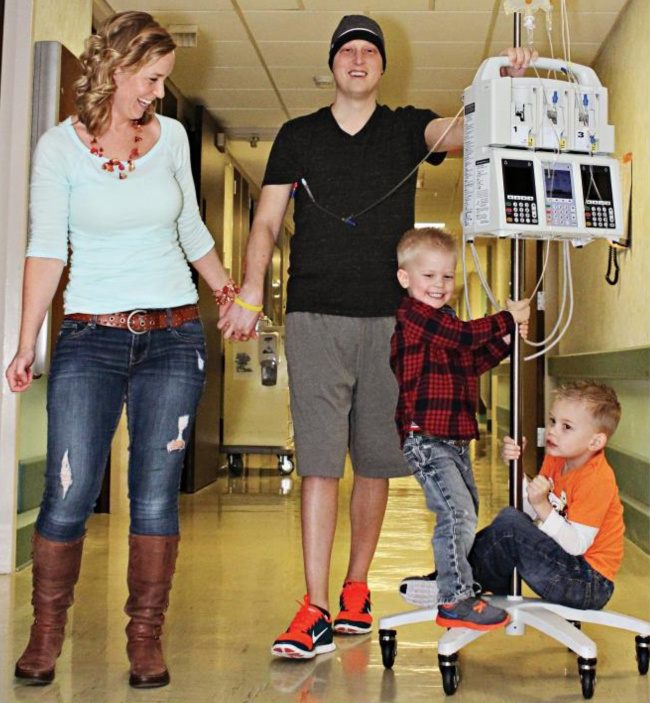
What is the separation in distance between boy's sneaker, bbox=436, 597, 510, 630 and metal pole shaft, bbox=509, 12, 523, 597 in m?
0.18

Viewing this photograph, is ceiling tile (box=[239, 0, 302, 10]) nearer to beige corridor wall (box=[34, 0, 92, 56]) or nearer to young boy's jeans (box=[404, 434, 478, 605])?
beige corridor wall (box=[34, 0, 92, 56])

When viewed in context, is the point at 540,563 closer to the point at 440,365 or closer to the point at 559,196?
the point at 440,365

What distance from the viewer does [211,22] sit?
16.6 feet

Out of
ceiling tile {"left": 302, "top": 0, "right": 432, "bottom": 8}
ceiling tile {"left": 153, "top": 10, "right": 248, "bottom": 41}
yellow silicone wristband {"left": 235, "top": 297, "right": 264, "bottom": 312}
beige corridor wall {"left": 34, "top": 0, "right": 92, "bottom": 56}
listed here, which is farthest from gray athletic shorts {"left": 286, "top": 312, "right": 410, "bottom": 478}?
ceiling tile {"left": 153, "top": 10, "right": 248, "bottom": 41}

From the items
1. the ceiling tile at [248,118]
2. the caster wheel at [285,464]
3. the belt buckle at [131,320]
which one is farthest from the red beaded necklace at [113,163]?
the caster wheel at [285,464]

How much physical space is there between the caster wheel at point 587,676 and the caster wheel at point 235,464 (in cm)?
528

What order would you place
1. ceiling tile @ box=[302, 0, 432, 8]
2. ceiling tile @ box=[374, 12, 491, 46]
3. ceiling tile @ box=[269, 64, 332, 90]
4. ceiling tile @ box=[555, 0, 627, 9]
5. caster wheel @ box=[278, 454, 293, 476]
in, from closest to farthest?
1. ceiling tile @ box=[555, 0, 627, 9]
2. ceiling tile @ box=[302, 0, 432, 8]
3. ceiling tile @ box=[374, 12, 491, 46]
4. ceiling tile @ box=[269, 64, 332, 90]
5. caster wheel @ box=[278, 454, 293, 476]

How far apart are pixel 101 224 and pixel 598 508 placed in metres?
1.21

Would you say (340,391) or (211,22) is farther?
(211,22)

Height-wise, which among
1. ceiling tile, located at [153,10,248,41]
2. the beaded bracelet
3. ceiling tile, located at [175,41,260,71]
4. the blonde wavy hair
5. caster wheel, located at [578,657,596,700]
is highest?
ceiling tile, located at [175,41,260,71]

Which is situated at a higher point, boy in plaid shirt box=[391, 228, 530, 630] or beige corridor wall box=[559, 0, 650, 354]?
beige corridor wall box=[559, 0, 650, 354]

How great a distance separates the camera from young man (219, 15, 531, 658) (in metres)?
2.43

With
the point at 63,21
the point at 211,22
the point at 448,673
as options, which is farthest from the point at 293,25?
the point at 448,673

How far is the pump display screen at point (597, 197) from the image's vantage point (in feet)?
7.29
